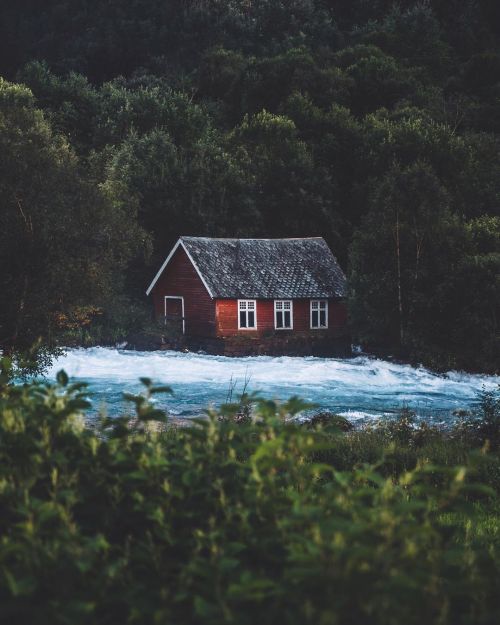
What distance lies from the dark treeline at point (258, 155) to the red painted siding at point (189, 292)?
205 centimetres

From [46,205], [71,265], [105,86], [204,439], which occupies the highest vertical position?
[105,86]

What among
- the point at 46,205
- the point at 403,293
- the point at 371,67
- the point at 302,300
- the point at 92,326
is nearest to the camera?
the point at 46,205

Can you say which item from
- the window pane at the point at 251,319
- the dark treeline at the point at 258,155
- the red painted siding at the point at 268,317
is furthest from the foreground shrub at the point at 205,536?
the window pane at the point at 251,319

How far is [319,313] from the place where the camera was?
52656 millimetres

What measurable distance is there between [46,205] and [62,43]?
85631mm

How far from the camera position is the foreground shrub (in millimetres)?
3582

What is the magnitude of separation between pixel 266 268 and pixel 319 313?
4.35 metres

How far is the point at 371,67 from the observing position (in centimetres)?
7756

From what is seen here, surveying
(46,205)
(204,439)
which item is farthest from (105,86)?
(204,439)

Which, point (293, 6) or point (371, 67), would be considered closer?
point (371, 67)

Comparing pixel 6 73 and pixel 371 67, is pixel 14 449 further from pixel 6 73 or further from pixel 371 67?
pixel 6 73

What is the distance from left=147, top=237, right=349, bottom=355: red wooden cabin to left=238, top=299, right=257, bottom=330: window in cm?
6

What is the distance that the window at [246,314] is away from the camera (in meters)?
50.6

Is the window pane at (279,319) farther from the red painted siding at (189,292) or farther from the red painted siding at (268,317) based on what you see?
the red painted siding at (189,292)
